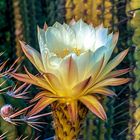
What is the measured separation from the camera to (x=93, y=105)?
45.2 inches

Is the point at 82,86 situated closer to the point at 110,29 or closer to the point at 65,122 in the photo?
the point at 65,122

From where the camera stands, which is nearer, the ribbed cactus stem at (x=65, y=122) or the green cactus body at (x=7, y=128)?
the ribbed cactus stem at (x=65, y=122)

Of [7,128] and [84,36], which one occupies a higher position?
[84,36]

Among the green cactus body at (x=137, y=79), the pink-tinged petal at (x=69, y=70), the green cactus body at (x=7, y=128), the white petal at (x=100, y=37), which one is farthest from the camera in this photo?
the green cactus body at (x=137, y=79)

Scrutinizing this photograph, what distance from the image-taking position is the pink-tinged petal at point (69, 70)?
1140mm

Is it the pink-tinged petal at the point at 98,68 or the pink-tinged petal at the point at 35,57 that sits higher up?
the pink-tinged petal at the point at 35,57

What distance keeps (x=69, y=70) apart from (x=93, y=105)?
8 cm

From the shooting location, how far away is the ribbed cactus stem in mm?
1182

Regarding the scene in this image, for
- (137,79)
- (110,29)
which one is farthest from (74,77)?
(110,29)

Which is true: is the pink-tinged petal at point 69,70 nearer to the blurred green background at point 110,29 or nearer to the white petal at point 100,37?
the white petal at point 100,37

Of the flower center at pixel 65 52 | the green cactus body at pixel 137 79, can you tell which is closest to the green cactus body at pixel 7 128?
the flower center at pixel 65 52

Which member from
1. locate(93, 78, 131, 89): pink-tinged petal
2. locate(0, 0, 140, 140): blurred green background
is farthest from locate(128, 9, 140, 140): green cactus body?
locate(93, 78, 131, 89): pink-tinged petal

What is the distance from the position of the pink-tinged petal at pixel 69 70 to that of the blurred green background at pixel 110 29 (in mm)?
666

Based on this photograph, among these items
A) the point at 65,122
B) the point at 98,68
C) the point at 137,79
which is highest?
the point at 98,68
